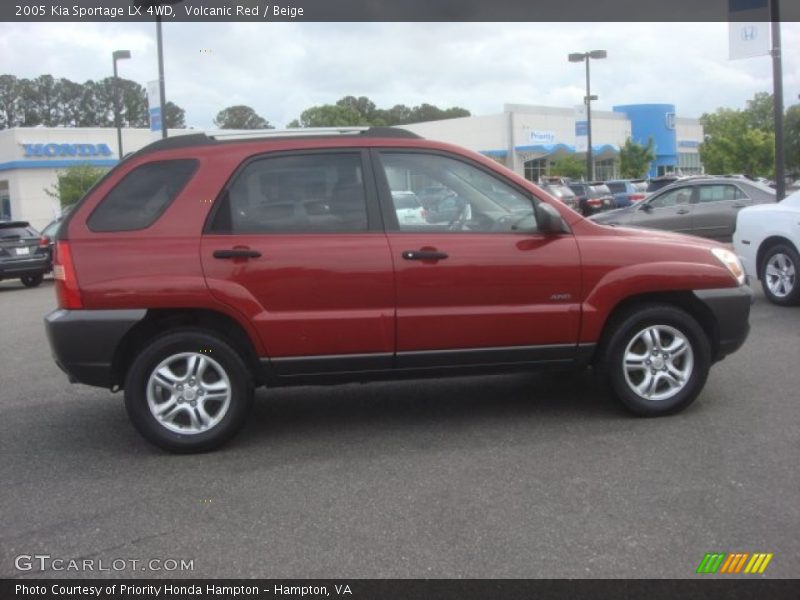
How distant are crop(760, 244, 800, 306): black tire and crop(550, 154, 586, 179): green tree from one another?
4328cm

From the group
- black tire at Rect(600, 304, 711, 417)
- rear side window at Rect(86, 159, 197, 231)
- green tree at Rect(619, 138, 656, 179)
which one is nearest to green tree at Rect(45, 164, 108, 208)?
green tree at Rect(619, 138, 656, 179)

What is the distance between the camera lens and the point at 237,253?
4.98m

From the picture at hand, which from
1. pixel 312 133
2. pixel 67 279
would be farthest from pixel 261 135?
A: pixel 67 279

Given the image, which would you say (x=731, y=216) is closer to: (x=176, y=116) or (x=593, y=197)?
(x=593, y=197)

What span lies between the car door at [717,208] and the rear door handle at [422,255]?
1182 cm

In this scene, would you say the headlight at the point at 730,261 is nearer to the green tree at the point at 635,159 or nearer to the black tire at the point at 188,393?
the black tire at the point at 188,393

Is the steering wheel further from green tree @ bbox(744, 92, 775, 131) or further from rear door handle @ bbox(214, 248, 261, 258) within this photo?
green tree @ bbox(744, 92, 775, 131)

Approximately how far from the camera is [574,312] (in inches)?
208

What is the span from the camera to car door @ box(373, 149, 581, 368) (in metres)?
5.12

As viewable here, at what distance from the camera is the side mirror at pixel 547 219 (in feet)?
16.8

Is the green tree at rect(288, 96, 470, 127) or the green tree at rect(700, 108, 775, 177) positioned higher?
the green tree at rect(288, 96, 470, 127)

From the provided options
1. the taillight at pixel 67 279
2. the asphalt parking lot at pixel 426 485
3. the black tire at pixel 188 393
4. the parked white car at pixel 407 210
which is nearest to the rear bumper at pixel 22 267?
the asphalt parking lot at pixel 426 485
